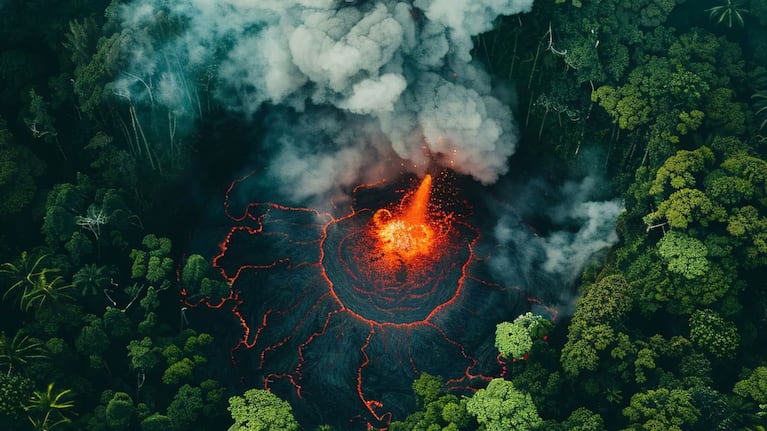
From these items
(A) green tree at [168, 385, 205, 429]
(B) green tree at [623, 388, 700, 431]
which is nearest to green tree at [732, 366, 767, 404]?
(B) green tree at [623, 388, 700, 431]

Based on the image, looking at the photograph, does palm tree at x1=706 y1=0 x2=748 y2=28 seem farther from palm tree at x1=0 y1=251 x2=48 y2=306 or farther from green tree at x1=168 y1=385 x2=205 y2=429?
palm tree at x1=0 y1=251 x2=48 y2=306

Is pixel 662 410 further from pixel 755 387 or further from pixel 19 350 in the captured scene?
pixel 19 350

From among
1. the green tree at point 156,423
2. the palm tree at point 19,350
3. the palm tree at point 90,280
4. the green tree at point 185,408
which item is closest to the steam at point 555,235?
the green tree at point 185,408

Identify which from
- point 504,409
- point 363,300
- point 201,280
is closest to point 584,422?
point 504,409

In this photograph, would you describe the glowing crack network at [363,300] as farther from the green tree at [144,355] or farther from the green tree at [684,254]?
the green tree at [684,254]

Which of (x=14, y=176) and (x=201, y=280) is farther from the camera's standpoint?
(x=201, y=280)

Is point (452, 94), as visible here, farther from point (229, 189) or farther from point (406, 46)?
point (229, 189)
